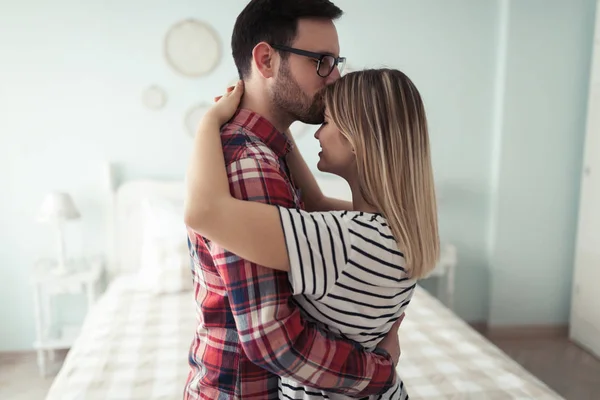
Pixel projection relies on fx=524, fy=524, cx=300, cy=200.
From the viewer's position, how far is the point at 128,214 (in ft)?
9.78

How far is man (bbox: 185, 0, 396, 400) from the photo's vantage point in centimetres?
A: 83

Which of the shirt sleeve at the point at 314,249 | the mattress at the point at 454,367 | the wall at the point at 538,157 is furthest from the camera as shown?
the wall at the point at 538,157

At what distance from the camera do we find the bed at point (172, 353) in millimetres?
1709

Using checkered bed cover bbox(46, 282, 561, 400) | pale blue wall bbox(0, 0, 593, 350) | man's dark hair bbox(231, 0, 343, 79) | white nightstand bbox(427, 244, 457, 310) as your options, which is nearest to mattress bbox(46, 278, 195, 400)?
checkered bed cover bbox(46, 282, 561, 400)

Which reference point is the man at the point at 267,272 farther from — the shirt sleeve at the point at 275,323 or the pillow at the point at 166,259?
the pillow at the point at 166,259

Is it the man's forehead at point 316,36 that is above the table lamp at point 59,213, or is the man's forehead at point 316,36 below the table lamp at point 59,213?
above

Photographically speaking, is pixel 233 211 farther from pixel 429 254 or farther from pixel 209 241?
pixel 429 254

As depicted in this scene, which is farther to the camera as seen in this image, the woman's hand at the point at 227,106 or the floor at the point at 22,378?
the floor at the point at 22,378

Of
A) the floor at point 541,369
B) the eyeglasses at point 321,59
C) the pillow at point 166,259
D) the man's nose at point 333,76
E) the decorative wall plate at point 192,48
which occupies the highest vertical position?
the decorative wall plate at point 192,48

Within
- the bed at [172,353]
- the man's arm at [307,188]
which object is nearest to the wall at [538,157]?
the bed at [172,353]

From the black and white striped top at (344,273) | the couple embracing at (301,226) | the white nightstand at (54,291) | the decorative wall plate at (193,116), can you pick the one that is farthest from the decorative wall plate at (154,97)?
the black and white striped top at (344,273)

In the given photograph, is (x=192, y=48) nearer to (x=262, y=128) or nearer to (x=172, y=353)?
(x=172, y=353)

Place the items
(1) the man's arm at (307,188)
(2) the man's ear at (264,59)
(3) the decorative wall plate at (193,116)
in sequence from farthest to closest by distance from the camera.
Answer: (3) the decorative wall plate at (193,116) → (1) the man's arm at (307,188) → (2) the man's ear at (264,59)

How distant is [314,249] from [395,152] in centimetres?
25
